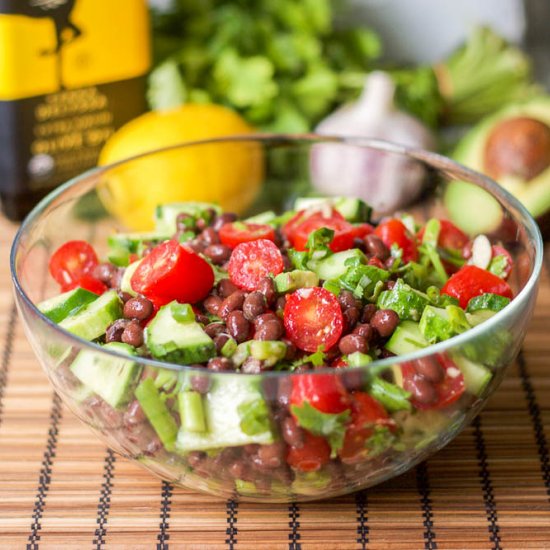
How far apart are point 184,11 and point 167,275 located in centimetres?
183

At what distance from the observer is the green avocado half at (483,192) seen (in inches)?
74.5

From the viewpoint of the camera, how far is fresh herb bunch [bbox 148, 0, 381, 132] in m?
2.90

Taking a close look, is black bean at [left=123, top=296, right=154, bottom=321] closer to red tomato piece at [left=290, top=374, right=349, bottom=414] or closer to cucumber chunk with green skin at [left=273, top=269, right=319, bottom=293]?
cucumber chunk with green skin at [left=273, top=269, right=319, bottom=293]

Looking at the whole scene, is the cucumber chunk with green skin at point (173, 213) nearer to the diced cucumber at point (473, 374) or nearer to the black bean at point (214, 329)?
the black bean at point (214, 329)

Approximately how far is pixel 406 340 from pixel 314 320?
150 mm

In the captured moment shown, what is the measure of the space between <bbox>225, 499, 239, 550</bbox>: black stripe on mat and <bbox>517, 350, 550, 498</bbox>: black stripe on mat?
0.55 metres

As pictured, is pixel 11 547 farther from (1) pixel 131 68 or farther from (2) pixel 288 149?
(1) pixel 131 68

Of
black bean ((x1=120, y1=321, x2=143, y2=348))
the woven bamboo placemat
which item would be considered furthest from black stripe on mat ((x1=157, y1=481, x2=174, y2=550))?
black bean ((x1=120, y1=321, x2=143, y2=348))

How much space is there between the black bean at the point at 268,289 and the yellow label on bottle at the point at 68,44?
1379 millimetres

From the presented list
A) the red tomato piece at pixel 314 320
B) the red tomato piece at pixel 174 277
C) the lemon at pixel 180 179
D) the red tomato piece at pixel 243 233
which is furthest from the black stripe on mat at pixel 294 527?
the lemon at pixel 180 179

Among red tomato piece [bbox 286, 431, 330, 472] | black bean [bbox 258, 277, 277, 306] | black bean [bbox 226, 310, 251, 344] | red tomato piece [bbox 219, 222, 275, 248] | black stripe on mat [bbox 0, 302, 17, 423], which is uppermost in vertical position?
black bean [bbox 258, 277, 277, 306]

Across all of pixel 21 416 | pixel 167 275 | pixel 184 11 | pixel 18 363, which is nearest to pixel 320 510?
pixel 167 275

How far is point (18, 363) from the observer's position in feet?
→ 6.79

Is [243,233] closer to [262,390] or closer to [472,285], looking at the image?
[472,285]
